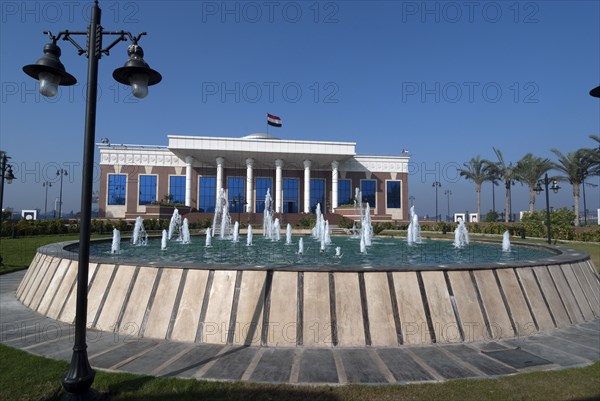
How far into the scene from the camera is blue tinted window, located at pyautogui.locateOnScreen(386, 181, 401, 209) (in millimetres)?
55625

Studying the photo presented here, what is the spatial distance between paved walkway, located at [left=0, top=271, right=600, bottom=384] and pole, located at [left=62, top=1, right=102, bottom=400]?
34.1 inches

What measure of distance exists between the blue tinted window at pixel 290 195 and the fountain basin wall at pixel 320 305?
48248 millimetres

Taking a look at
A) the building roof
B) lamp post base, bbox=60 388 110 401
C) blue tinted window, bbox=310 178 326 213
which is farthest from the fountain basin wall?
blue tinted window, bbox=310 178 326 213

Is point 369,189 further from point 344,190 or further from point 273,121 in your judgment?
point 273,121

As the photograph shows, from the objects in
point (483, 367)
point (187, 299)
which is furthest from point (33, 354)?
point (483, 367)

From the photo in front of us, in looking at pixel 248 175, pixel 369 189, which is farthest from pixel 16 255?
pixel 369 189

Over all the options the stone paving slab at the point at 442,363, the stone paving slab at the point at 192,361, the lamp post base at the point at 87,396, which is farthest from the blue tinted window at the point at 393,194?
the lamp post base at the point at 87,396

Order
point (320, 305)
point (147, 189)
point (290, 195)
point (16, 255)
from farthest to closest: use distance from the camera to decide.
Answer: point (290, 195) → point (147, 189) → point (16, 255) → point (320, 305)

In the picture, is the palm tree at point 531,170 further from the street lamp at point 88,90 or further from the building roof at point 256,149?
the street lamp at point 88,90

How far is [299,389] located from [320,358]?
990 mm

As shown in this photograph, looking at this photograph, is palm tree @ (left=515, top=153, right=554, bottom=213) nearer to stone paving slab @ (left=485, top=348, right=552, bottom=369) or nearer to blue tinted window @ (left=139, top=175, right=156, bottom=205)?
stone paving slab @ (left=485, top=348, right=552, bottom=369)

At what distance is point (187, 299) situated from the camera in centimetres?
608

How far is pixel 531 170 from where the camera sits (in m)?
44.0

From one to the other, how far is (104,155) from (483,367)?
5533cm
